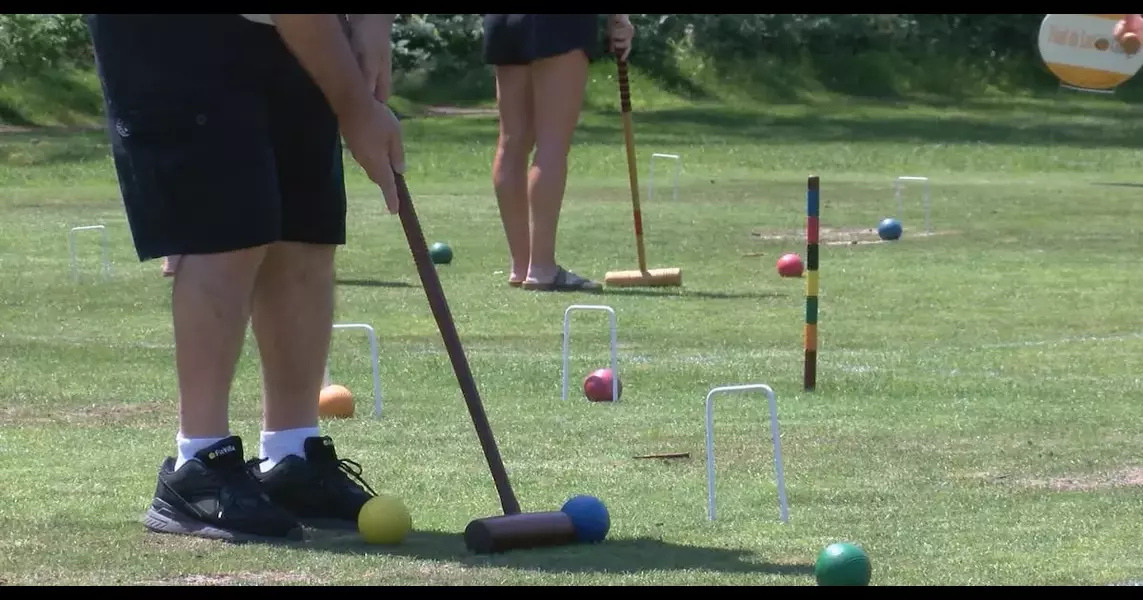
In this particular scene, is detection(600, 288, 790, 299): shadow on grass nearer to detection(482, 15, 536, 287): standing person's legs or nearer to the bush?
detection(482, 15, 536, 287): standing person's legs

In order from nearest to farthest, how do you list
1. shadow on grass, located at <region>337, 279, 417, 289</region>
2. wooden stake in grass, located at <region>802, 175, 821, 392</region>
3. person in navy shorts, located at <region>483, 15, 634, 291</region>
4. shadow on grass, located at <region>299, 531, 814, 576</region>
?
1. shadow on grass, located at <region>299, 531, 814, 576</region>
2. wooden stake in grass, located at <region>802, 175, 821, 392</region>
3. person in navy shorts, located at <region>483, 15, 634, 291</region>
4. shadow on grass, located at <region>337, 279, 417, 289</region>

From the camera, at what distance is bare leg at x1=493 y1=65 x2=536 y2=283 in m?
10.5

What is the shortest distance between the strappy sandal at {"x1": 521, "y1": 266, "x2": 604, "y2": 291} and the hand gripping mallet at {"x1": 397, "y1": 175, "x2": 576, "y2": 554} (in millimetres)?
5496

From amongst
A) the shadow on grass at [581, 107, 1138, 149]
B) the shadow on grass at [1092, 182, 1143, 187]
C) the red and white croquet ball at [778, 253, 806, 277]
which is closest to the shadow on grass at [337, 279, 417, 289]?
the red and white croquet ball at [778, 253, 806, 277]

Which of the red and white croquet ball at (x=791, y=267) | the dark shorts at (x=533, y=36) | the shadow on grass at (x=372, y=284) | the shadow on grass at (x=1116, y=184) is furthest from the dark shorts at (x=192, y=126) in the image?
the shadow on grass at (x=1116, y=184)

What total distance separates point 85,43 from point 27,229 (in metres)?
17.4

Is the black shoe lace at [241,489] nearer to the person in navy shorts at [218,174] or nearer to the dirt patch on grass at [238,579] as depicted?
the person in navy shorts at [218,174]

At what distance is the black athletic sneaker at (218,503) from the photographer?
4.57m

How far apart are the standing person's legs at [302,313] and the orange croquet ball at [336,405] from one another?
1.52m

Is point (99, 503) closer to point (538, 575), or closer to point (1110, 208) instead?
point (538, 575)

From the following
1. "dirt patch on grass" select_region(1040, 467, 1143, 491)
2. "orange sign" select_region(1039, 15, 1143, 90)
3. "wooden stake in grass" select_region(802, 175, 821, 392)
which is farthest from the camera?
"orange sign" select_region(1039, 15, 1143, 90)

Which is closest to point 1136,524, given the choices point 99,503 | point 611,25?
point 99,503

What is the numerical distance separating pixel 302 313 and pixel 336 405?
1.64 metres

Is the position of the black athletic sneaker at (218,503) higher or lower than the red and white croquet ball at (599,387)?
higher
